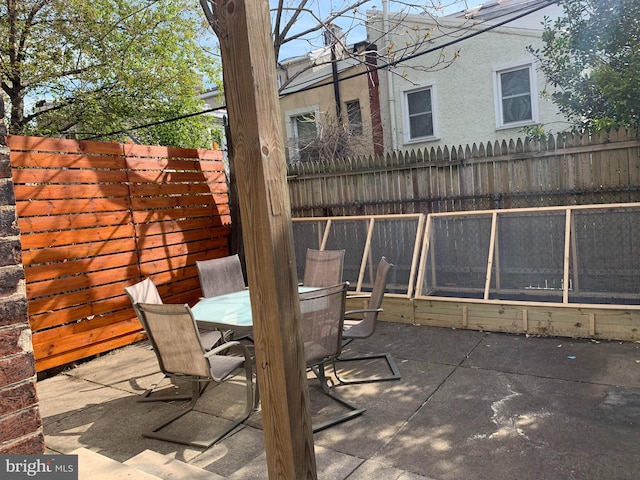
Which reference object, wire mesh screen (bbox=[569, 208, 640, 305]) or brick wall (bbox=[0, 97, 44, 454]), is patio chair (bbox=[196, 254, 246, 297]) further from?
wire mesh screen (bbox=[569, 208, 640, 305])

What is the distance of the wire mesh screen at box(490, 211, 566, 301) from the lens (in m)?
5.58

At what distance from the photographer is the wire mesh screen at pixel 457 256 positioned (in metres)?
6.07

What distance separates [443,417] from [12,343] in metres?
2.89

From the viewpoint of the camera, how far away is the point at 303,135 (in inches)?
523

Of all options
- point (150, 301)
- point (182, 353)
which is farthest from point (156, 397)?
point (182, 353)

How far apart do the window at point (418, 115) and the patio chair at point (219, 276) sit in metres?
7.21

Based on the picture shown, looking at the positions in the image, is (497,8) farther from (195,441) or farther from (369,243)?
(195,441)

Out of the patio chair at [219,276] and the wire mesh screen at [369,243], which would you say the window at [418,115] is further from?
Result: the patio chair at [219,276]

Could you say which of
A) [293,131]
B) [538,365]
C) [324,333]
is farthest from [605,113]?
[293,131]

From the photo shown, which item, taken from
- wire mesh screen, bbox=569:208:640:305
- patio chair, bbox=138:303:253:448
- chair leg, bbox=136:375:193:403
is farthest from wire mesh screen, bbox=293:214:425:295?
patio chair, bbox=138:303:253:448

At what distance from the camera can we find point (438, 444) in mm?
3041

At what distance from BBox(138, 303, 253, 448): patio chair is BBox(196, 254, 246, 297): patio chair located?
171 centimetres

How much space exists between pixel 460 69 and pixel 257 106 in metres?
10.3

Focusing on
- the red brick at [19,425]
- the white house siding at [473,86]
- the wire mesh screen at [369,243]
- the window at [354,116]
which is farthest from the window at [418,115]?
the red brick at [19,425]
